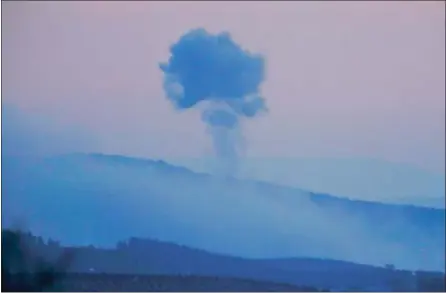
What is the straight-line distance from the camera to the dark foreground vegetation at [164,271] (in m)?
2.09

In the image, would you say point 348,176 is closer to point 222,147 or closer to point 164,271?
point 222,147

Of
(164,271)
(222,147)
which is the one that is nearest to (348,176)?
(222,147)

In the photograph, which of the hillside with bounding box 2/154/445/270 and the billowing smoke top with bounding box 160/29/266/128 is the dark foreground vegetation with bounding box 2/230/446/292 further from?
the billowing smoke top with bounding box 160/29/266/128

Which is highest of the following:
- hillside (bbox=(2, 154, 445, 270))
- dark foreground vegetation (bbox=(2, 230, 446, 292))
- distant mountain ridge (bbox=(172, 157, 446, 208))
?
distant mountain ridge (bbox=(172, 157, 446, 208))

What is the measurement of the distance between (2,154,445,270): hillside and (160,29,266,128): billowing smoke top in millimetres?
276

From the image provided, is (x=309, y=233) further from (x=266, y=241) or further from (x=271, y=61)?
(x=271, y=61)

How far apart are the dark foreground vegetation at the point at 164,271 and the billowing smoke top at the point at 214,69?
58 cm

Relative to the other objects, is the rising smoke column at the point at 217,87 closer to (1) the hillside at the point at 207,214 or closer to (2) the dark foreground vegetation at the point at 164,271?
(1) the hillside at the point at 207,214

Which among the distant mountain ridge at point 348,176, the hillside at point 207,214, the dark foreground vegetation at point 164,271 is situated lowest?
the dark foreground vegetation at point 164,271

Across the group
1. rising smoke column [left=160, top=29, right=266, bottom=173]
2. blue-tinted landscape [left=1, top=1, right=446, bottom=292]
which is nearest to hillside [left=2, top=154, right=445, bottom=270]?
blue-tinted landscape [left=1, top=1, right=446, bottom=292]

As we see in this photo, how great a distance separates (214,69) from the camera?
2.14 metres

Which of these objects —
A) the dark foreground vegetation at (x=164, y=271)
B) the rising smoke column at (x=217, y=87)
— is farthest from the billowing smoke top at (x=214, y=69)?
the dark foreground vegetation at (x=164, y=271)

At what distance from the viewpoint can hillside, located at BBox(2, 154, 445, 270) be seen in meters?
2.10

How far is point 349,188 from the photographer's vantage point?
215 centimetres
